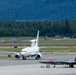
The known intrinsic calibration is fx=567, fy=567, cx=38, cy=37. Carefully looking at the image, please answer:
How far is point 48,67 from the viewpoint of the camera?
200 ft

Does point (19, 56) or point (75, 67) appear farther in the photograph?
point (19, 56)

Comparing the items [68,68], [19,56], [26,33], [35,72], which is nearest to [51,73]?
[35,72]

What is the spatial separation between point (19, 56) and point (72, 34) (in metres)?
102

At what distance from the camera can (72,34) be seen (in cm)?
18050

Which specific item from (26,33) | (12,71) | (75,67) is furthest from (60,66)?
(26,33)

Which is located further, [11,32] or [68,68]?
[11,32]

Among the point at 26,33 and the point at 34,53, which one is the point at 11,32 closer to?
the point at 26,33

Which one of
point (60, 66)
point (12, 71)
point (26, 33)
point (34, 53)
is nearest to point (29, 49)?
point (34, 53)

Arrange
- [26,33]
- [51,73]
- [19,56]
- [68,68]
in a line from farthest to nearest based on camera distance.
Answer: [26,33] < [19,56] < [68,68] < [51,73]

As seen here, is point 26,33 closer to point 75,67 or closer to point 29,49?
point 29,49

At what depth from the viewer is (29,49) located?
8106 centimetres

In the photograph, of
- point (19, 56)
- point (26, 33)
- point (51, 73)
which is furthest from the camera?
point (26, 33)

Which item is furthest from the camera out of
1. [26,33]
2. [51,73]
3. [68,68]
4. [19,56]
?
[26,33]

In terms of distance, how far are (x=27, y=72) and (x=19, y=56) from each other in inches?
1031
